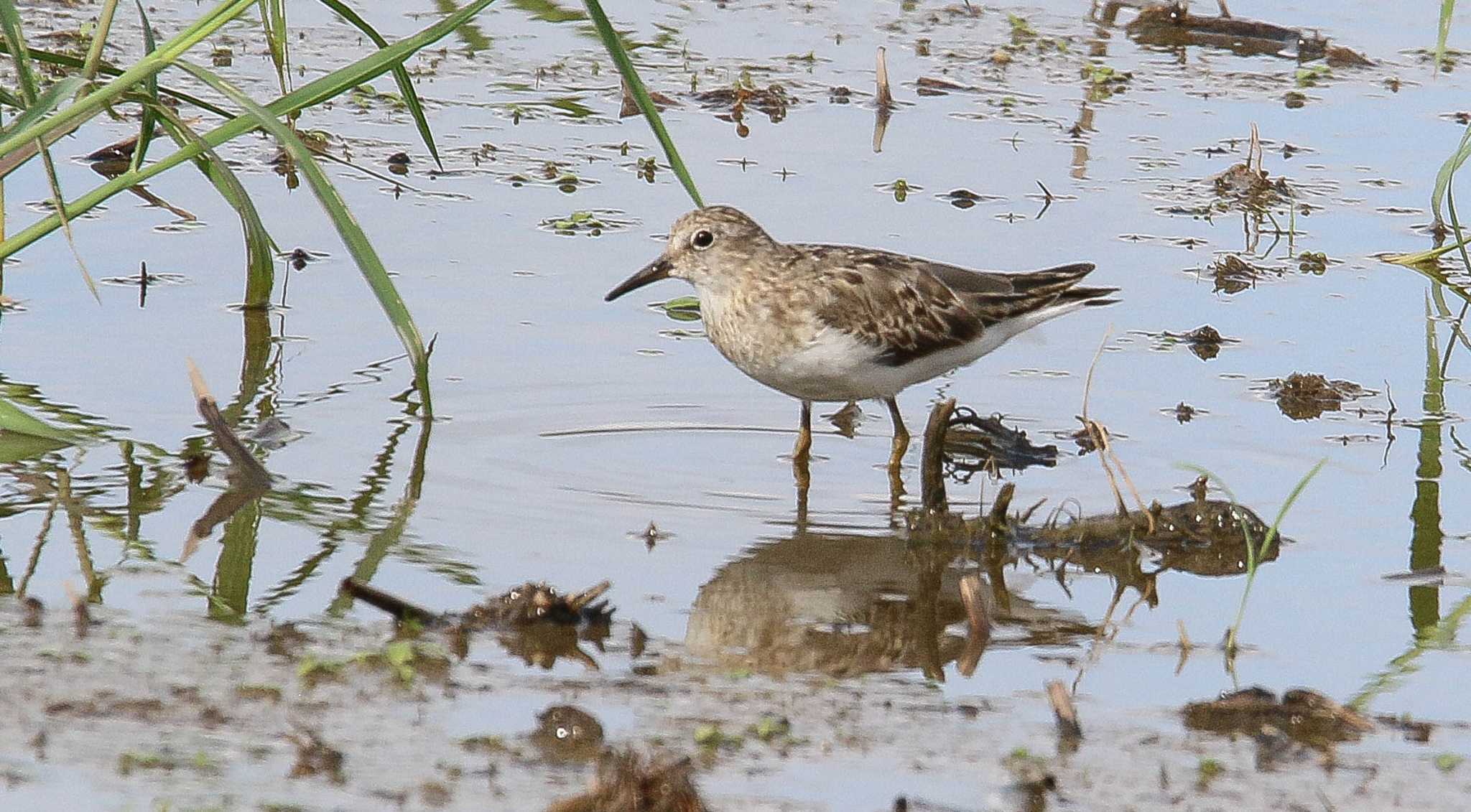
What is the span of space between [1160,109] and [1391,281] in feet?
10.8

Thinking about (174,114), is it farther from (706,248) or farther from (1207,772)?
(1207,772)

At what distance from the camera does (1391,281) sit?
10.7 metres

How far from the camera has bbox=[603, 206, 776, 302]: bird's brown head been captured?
8.49m

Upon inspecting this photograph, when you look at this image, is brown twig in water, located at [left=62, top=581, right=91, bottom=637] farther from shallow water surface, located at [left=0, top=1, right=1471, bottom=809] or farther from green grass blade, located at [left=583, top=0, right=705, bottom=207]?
green grass blade, located at [left=583, top=0, right=705, bottom=207]

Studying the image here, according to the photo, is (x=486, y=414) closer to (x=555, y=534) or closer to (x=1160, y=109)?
(x=555, y=534)

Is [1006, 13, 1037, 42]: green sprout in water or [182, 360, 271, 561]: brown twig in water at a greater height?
[1006, 13, 1037, 42]: green sprout in water

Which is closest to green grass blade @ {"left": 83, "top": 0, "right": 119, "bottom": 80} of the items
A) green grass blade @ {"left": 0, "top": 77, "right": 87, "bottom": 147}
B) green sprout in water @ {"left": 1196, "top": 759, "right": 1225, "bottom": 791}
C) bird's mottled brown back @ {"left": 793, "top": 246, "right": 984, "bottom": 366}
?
green grass blade @ {"left": 0, "top": 77, "right": 87, "bottom": 147}

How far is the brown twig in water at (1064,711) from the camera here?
5.32 m

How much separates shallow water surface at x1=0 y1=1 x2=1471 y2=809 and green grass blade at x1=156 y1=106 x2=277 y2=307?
198 mm

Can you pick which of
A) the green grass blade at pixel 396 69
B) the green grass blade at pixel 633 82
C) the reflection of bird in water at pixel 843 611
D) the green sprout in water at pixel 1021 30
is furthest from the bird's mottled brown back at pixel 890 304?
the green sprout in water at pixel 1021 30

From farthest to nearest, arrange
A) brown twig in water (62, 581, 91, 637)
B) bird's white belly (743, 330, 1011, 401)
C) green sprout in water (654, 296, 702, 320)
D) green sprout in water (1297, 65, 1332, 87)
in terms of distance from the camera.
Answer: green sprout in water (1297, 65, 1332, 87), green sprout in water (654, 296, 702, 320), bird's white belly (743, 330, 1011, 401), brown twig in water (62, 581, 91, 637)

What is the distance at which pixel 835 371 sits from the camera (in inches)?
321

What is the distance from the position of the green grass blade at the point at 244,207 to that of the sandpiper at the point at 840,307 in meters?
1.42

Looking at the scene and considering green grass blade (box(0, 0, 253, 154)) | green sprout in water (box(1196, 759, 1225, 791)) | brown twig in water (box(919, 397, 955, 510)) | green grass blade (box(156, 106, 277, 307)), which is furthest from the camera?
brown twig in water (box(919, 397, 955, 510))
